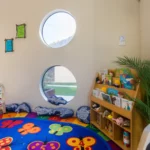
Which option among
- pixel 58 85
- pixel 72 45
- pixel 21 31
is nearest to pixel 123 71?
pixel 72 45

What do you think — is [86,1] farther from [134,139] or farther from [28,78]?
[134,139]

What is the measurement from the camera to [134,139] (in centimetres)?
147

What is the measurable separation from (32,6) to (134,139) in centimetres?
293

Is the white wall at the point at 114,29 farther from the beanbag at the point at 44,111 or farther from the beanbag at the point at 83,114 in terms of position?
the beanbag at the point at 44,111

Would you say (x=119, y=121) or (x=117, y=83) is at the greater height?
(x=117, y=83)

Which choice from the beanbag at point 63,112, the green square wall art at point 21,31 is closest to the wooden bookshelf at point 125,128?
the beanbag at point 63,112

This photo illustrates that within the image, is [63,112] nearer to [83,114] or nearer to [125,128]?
[83,114]

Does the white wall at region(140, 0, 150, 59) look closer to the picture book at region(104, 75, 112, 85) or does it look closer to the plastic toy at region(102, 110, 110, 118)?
the picture book at region(104, 75, 112, 85)

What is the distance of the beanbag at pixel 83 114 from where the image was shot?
2.34m

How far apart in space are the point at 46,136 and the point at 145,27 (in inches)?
85.1

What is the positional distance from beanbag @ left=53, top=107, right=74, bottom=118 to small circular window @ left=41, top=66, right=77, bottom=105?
183 mm

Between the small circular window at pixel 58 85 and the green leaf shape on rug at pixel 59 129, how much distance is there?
2.07 feet

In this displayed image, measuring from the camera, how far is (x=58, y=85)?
5.91 meters

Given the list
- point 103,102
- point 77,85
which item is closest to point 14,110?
point 77,85
